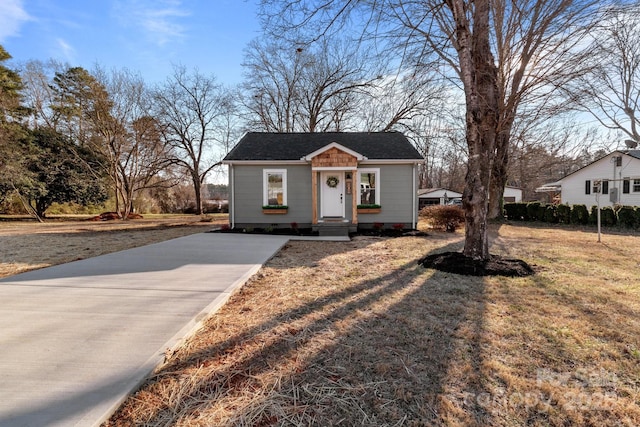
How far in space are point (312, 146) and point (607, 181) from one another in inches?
785

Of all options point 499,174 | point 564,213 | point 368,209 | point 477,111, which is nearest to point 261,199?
point 368,209

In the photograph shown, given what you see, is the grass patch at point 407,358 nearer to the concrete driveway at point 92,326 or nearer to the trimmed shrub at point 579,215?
the concrete driveway at point 92,326

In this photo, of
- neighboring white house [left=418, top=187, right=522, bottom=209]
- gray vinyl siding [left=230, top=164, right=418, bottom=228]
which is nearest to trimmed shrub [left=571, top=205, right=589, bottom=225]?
gray vinyl siding [left=230, top=164, right=418, bottom=228]

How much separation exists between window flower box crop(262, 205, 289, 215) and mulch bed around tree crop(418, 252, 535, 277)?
21.4 ft

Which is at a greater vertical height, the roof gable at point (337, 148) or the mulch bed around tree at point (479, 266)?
the roof gable at point (337, 148)

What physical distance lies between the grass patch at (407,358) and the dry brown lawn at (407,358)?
0.03ft

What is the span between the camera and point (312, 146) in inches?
504

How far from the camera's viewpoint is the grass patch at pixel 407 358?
1.83m

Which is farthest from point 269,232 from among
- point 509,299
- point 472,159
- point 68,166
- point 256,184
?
point 68,166

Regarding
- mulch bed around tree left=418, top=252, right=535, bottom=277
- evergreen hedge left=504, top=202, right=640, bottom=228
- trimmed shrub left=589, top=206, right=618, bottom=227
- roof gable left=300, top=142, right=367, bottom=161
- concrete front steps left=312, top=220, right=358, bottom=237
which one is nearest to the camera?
mulch bed around tree left=418, top=252, right=535, bottom=277

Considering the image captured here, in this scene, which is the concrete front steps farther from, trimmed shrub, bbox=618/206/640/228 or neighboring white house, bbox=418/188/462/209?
neighboring white house, bbox=418/188/462/209

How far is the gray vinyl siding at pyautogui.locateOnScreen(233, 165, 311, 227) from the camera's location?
11.6m

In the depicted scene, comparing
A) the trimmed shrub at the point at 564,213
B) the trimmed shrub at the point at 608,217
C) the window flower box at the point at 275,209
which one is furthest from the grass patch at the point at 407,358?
the trimmed shrub at the point at 564,213

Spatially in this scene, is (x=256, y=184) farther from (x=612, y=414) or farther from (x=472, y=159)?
(x=612, y=414)
